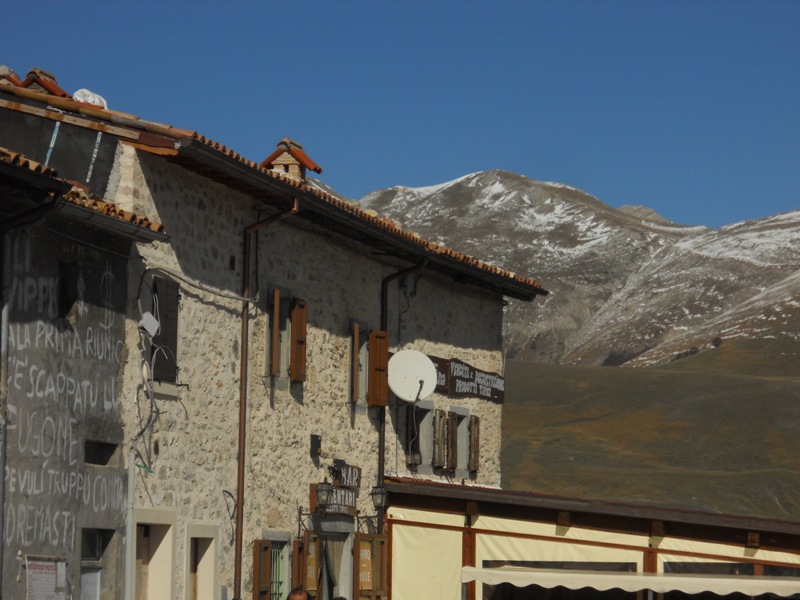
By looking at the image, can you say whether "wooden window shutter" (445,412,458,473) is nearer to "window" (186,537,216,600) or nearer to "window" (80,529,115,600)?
"window" (186,537,216,600)

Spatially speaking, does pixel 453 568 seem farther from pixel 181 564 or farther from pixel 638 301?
pixel 638 301

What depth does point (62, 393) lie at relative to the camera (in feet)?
44.5

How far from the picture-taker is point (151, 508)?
15148 mm

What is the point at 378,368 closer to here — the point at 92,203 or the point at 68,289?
the point at 68,289

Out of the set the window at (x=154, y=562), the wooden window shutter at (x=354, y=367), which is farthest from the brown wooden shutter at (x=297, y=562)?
the window at (x=154, y=562)

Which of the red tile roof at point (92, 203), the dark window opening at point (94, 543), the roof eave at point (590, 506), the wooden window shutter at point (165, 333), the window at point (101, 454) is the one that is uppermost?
the red tile roof at point (92, 203)

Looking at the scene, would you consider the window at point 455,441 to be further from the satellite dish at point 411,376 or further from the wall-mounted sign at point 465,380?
the satellite dish at point 411,376

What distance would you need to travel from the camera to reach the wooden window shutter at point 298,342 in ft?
61.1

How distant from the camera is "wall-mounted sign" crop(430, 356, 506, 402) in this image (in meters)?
23.2

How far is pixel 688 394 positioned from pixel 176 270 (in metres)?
52.0

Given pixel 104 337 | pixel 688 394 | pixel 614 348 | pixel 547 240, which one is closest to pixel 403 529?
pixel 104 337

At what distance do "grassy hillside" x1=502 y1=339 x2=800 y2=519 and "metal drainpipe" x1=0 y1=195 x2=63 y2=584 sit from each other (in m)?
33.7

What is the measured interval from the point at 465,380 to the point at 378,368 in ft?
11.2

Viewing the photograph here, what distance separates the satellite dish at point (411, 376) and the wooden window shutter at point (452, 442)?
2178mm
